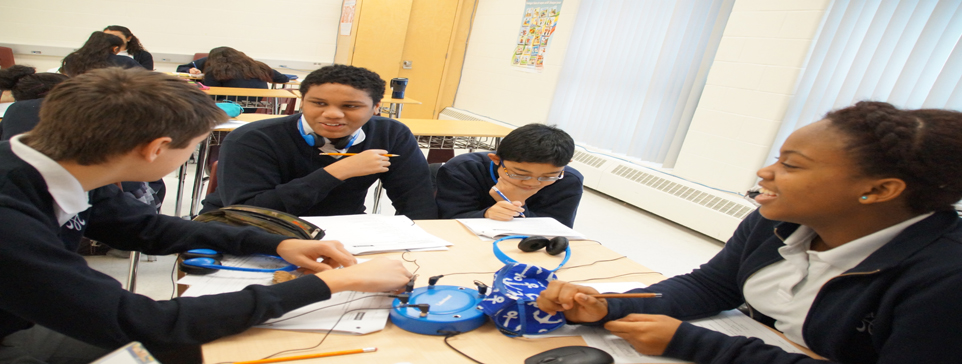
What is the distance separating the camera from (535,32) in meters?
5.62

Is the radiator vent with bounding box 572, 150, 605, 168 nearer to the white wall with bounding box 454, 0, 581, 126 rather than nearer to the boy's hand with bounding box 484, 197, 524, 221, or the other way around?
the white wall with bounding box 454, 0, 581, 126

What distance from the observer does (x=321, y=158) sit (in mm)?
1688

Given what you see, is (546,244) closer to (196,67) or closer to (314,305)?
(314,305)

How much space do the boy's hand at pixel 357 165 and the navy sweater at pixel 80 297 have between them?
741 mm

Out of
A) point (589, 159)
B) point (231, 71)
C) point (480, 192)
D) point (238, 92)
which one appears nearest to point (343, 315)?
point (480, 192)

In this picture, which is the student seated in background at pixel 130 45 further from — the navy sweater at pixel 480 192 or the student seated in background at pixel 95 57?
the navy sweater at pixel 480 192

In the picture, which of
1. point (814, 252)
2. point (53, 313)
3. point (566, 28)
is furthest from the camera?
point (566, 28)

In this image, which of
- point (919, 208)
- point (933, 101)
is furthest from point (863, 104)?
point (933, 101)

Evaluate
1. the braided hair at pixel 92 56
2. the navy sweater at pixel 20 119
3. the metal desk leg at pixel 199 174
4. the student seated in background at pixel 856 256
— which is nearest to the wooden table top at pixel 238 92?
the braided hair at pixel 92 56

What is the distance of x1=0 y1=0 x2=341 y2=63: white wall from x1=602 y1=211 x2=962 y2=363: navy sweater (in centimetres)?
624

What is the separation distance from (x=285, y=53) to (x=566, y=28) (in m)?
3.57

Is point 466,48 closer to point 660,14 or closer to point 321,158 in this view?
point 660,14

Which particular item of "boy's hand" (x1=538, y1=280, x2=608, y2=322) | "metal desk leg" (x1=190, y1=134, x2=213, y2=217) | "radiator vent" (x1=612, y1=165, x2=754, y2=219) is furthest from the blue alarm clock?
"radiator vent" (x1=612, y1=165, x2=754, y2=219)

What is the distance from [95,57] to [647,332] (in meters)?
4.04
